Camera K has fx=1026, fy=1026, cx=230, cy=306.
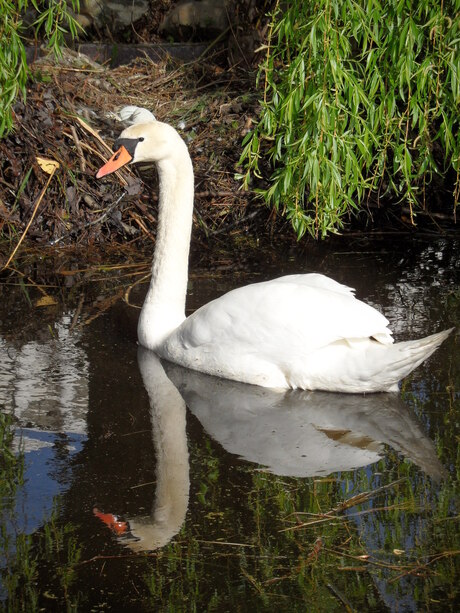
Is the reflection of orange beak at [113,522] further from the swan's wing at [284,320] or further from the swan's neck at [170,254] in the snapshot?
the swan's neck at [170,254]

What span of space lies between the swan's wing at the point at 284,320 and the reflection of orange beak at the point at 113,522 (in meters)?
1.55

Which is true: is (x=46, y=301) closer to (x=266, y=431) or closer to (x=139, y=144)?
(x=139, y=144)

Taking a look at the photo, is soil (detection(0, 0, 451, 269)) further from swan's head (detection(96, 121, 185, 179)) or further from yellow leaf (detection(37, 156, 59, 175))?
swan's head (detection(96, 121, 185, 179))

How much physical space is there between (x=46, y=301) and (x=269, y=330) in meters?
1.99

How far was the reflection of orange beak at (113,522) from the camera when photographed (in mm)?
3889

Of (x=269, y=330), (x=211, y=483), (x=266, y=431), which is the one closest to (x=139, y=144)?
(x=269, y=330)

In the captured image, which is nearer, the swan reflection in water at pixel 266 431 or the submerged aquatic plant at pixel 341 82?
the swan reflection in water at pixel 266 431

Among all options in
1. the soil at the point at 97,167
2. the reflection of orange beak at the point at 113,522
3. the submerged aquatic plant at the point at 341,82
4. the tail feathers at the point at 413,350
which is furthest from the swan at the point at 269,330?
the soil at the point at 97,167

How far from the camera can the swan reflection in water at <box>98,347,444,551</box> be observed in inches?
166

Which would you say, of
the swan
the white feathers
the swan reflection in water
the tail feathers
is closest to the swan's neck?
the swan

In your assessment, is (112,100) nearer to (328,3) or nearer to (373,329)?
(328,3)

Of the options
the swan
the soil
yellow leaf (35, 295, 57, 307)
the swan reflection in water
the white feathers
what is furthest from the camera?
the white feathers

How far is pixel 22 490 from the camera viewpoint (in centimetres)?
421

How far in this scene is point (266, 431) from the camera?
15.8 feet
